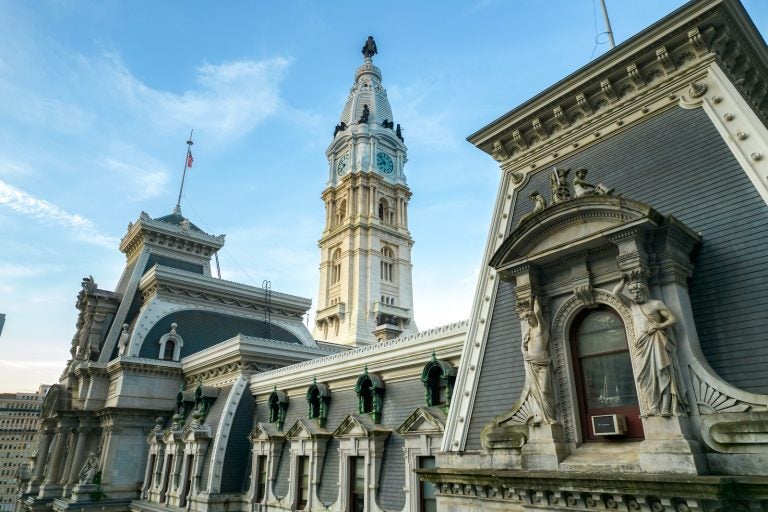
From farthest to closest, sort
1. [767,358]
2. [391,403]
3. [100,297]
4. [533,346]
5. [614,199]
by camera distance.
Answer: [100,297], [391,403], [533,346], [614,199], [767,358]

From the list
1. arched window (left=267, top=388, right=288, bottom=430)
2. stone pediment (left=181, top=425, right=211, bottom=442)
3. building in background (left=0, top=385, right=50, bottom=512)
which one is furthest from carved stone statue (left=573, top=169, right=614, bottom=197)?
building in background (left=0, top=385, right=50, bottom=512)

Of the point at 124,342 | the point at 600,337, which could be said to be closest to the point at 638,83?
the point at 600,337

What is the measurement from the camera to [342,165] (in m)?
92.9

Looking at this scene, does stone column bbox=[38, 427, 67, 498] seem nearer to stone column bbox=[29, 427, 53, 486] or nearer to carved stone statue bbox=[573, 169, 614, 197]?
stone column bbox=[29, 427, 53, 486]

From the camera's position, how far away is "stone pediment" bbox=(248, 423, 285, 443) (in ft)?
82.5

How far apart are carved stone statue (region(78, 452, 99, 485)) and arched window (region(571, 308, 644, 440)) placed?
117 ft

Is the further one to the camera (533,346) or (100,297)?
(100,297)

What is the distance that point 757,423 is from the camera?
8.14 meters

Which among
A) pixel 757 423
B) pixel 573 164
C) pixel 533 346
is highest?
pixel 573 164

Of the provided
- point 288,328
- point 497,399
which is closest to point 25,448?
point 288,328

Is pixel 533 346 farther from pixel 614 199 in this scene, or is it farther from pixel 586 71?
pixel 586 71

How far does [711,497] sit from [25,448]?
17496cm

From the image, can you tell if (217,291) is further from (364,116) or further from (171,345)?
(364,116)

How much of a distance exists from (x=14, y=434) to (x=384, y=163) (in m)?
130
